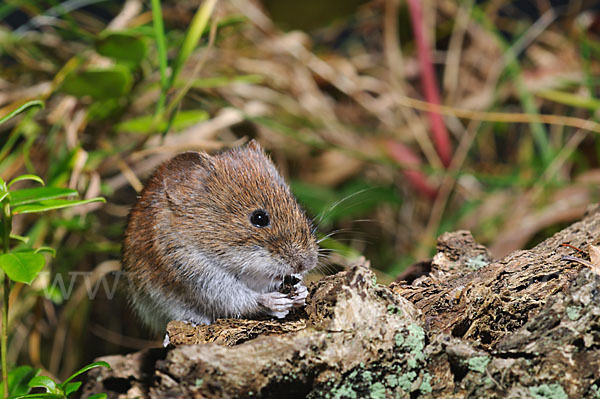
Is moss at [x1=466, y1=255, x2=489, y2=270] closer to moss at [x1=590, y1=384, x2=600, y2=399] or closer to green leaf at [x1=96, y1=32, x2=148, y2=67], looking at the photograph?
moss at [x1=590, y1=384, x2=600, y2=399]

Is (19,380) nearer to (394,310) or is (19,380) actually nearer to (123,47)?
(394,310)

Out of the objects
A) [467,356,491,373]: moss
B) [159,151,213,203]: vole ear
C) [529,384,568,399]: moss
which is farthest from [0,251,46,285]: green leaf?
[529,384,568,399]: moss

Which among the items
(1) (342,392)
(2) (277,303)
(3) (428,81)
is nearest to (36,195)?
(2) (277,303)

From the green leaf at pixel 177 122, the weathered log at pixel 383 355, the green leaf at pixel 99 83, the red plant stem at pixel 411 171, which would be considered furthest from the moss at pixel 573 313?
the red plant stem at pixel 411 171

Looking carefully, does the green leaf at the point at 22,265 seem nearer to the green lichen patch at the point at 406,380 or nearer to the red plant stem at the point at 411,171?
the green lichen patch at the point at 406,380

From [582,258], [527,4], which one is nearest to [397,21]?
[527,4]

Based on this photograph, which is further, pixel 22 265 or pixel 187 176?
pixel 187 176
